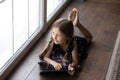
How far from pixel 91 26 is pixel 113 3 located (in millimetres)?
1074

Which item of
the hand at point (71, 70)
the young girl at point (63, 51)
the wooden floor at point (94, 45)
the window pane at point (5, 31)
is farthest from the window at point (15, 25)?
the hand at point (71, 70)

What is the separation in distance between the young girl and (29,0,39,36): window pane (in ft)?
1.35

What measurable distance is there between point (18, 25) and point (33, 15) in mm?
357

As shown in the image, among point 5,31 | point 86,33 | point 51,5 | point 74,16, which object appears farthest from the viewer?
point 51,5

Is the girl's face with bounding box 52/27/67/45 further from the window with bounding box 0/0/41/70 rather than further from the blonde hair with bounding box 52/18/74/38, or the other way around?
the window with bounding box 0/0/41/70

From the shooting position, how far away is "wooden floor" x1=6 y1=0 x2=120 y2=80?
91.7 inches

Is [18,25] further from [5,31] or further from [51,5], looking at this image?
[51,5]

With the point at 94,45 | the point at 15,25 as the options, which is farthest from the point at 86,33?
the point at 15,25

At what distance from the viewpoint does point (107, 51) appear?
274 cm

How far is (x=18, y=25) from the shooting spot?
2541mm

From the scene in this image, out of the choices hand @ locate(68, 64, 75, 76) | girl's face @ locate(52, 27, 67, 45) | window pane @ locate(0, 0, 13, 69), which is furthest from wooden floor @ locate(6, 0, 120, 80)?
girl's face @ locate(52, 27, 67, 45)

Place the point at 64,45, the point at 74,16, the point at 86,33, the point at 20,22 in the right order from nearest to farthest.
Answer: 1. the point at 64,45
2. the point at 20,22
3. the point at 74,16
4. the point at 86,33

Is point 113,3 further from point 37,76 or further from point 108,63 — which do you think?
point 37,76

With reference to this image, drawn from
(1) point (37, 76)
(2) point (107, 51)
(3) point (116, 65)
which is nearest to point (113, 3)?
(2) point (107, 51)
